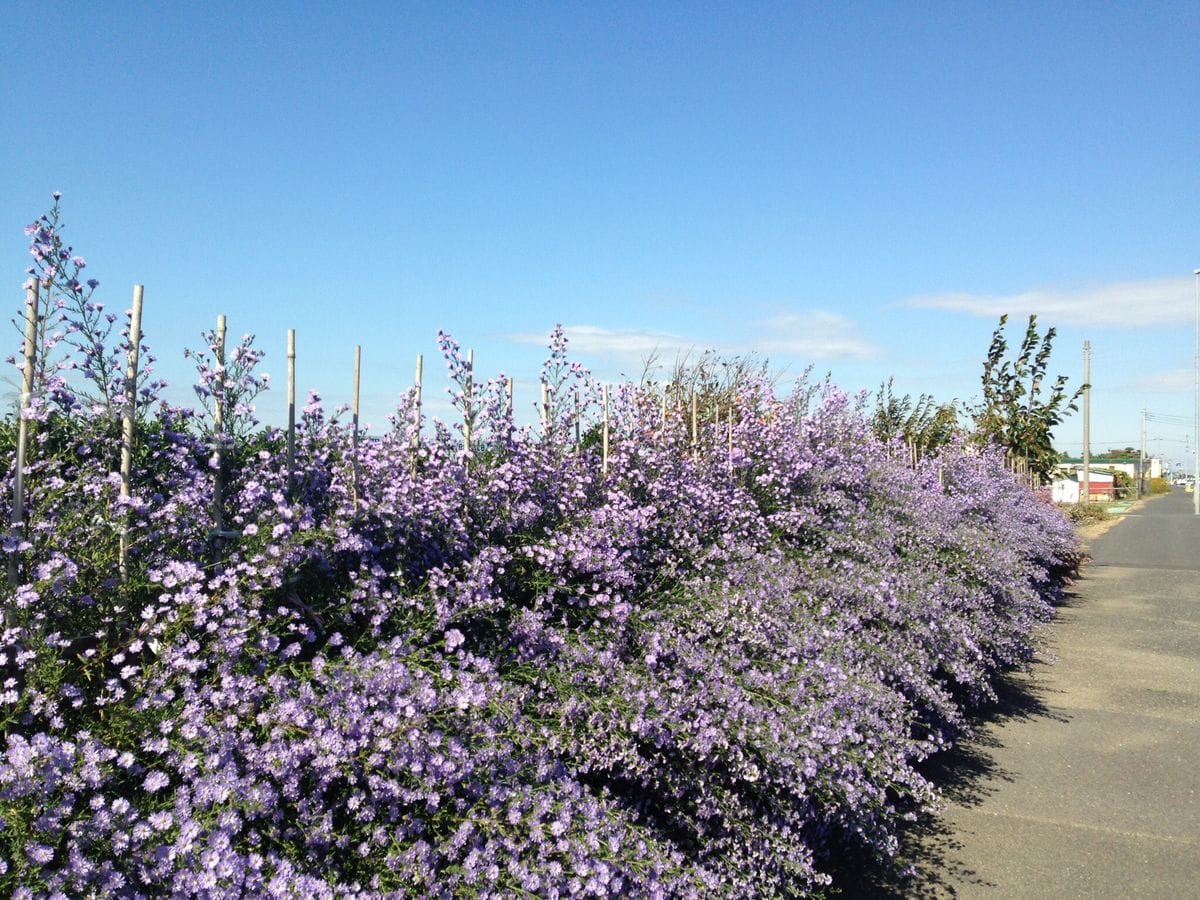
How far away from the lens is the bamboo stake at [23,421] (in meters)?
2.54

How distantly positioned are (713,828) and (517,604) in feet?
4.19

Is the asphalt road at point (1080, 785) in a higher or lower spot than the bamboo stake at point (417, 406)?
lower

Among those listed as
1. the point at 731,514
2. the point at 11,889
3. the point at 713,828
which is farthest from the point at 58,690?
the point at 731,514

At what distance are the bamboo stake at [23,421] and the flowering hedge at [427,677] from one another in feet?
0.22

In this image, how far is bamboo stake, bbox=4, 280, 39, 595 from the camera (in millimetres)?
2535

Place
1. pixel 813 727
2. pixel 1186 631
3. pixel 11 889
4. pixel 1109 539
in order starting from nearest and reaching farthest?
1. pixel 11 889
2. pixel 813 727
3. pixel 1186 631
4. pixel 1109 539

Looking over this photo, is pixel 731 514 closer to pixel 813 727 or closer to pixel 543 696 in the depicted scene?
pixel 813 727

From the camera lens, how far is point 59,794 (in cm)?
206

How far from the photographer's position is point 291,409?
3.41 m

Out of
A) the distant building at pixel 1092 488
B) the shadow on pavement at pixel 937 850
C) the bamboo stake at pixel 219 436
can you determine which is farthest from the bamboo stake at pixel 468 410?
the distant building at pixel 1092 488

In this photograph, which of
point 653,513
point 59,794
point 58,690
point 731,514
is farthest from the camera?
point 731,514

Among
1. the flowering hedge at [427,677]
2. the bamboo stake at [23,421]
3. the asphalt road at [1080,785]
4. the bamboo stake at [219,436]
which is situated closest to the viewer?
the flowering hedge at [427,677]

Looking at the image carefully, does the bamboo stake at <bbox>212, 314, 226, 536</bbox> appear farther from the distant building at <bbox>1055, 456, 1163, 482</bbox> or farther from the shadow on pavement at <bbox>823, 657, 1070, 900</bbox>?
the distant building at <bbox>1055, 456, 1163, 482</bbox>

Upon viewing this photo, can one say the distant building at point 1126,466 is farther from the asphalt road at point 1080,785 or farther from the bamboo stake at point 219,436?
the bamboo stake at point 219,436
